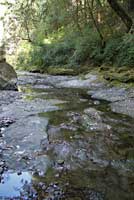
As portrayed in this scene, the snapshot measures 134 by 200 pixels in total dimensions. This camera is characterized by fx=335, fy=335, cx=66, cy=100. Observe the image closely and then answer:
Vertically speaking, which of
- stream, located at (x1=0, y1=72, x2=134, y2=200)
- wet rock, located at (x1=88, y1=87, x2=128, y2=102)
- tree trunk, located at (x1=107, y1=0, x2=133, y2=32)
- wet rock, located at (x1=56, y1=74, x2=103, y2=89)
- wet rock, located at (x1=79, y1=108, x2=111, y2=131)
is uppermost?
tree trunk, located at (x1=107, y1=0, x2=133, y2=32)

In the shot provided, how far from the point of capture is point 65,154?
17.2 feet

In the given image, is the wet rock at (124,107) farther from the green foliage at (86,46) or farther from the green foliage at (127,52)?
the green foliage at (86,46)

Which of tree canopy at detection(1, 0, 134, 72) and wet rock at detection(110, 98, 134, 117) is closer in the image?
wet rock at detection(110, 98, 134, 117)

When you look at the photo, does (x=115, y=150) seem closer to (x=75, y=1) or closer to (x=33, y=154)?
(x=33, y=154)

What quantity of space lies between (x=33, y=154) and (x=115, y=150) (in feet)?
4.33

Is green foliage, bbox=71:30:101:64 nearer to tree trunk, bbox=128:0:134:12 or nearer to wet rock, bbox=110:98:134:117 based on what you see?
tree trunk, bbox=128:0:134:12

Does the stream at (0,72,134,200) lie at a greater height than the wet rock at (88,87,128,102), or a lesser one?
greater

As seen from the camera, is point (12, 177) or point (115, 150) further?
point (115, 150)

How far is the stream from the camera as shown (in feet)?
13.0

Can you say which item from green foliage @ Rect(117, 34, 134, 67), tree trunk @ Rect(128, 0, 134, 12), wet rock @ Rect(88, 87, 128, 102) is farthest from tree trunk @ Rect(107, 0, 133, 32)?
wet rock @ Rect(88, 87, 128, 102)

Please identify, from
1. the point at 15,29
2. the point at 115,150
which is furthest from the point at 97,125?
the point at 15,29

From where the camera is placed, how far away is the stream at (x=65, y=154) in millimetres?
3969

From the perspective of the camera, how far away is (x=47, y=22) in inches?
1117

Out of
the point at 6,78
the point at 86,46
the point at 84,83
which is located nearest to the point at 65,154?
the point at 6,78
